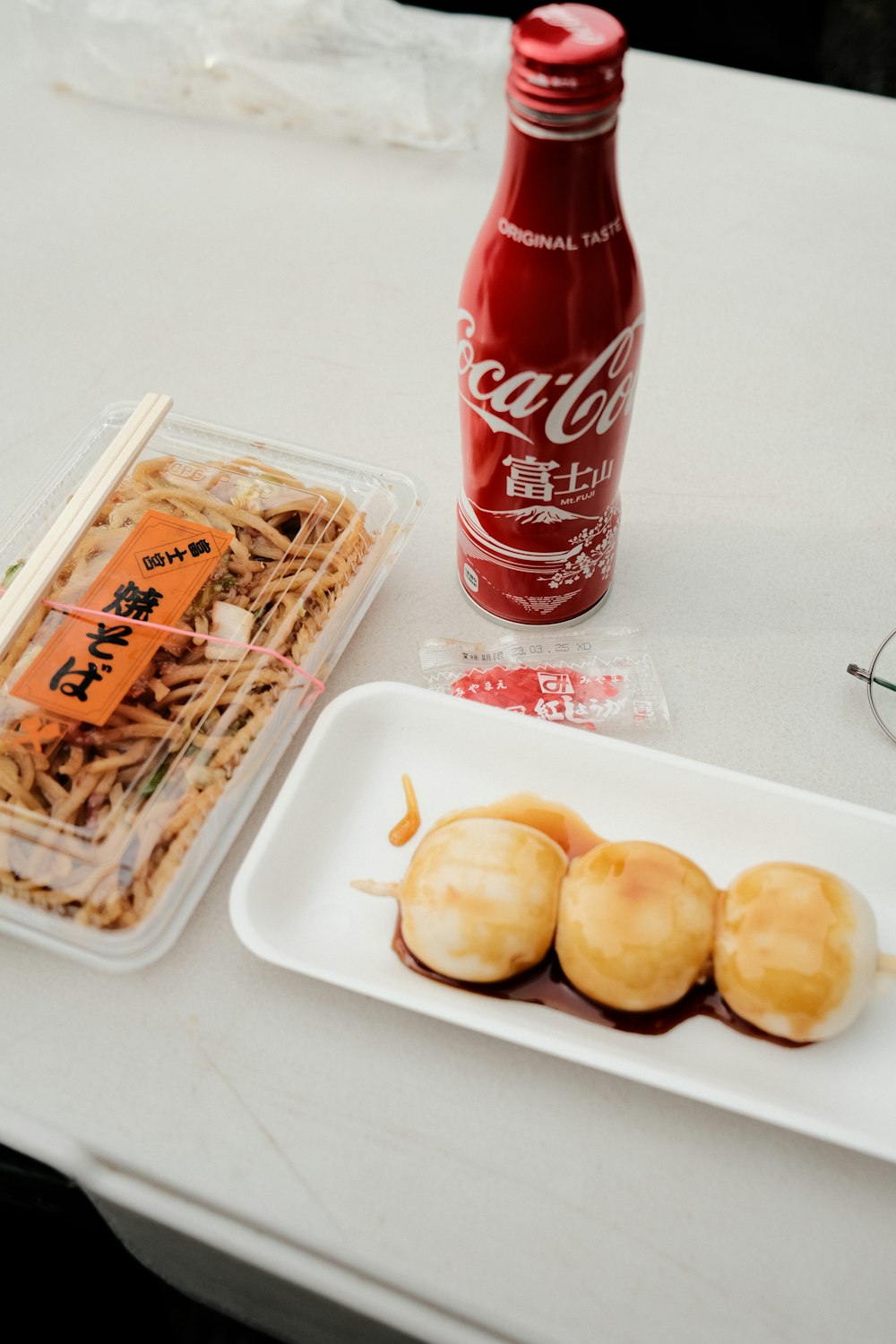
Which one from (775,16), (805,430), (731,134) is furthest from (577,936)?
(775,16)

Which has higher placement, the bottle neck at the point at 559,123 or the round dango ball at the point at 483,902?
the bottle neck at the point at 559,123

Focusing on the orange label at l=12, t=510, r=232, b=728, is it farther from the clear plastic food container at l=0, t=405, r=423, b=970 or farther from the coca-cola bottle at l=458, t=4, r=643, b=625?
the coca-cola bottle at l=458, t=4, r=643, b=625

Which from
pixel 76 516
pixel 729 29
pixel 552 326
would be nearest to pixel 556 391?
pixel 552 326

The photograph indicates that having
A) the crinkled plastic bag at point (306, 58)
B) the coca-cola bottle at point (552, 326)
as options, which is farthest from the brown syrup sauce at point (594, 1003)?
the crinkled plastic bag at point (306, 58)

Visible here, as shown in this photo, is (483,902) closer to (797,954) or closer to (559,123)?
(797,954)

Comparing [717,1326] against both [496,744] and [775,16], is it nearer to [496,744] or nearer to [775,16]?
[496,744]

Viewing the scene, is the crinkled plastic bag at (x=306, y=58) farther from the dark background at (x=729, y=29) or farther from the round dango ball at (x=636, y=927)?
the round dango ball at (x=636, y=927)

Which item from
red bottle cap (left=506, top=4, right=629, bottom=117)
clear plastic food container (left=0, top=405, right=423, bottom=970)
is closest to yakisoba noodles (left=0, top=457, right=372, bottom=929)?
clear plastic food container (left=0, top=405, right=423, bottom=970)
